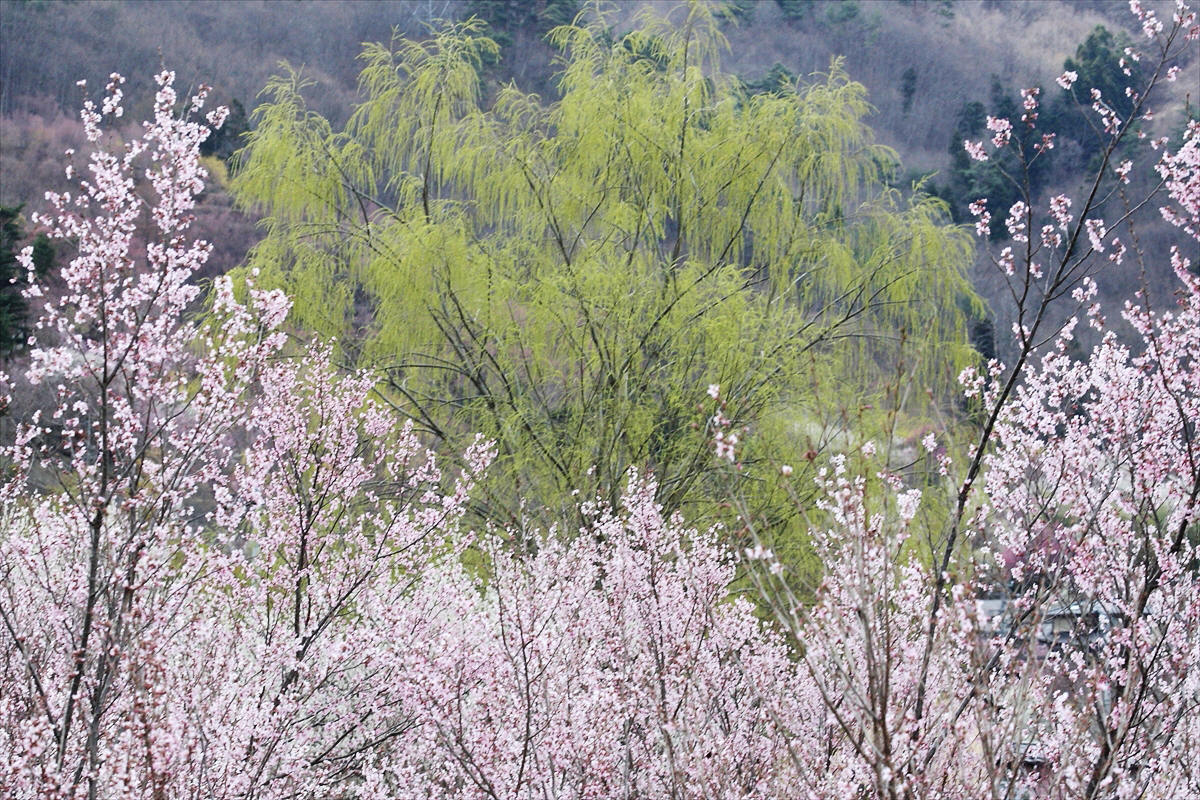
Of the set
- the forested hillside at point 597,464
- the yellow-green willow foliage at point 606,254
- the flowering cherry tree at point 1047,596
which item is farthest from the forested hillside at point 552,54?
the flowering cherry tree at point 1047,596

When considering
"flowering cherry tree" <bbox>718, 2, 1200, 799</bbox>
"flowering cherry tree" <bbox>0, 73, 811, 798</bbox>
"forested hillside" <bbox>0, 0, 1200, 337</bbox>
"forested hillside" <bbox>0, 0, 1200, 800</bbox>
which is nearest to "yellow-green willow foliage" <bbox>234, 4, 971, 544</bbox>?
"forested hillside" <bbox>0, 0, 1200, 800</bbox>

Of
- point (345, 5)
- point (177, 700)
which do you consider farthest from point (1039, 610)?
point (345, 5)

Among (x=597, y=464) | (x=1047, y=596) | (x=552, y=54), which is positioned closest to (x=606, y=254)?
(x=597, y=464)

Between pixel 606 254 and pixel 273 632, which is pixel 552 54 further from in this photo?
pixel 273 632

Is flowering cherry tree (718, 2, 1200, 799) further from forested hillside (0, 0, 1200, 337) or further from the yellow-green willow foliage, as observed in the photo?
forested hillside (0, 0, 1200, 337)

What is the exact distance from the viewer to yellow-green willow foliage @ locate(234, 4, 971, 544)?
6.89 m

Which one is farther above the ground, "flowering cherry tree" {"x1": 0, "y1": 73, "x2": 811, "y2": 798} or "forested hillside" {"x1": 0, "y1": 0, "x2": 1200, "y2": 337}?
"forested hillside" {"x1": 0, "y1": 0, "x2": 1200, "y2": 337}

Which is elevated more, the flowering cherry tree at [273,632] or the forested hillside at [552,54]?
the forested hillside at [552,54]

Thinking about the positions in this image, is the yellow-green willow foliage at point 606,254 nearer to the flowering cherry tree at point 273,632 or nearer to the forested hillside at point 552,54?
the flowering cherry tree at point 273,632

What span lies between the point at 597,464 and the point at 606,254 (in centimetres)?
149

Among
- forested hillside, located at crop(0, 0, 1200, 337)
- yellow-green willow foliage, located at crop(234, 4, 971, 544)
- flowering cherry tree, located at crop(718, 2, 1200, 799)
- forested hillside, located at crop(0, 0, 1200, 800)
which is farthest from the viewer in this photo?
forested hillside, located at crop(0, 0, 1200, 337)

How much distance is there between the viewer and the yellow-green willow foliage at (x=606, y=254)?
6.89 m

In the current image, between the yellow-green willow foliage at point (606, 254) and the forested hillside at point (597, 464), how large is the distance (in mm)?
35

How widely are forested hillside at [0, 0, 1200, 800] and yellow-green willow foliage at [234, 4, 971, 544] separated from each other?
0.12 ft
